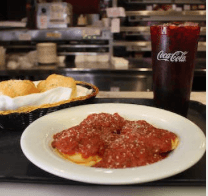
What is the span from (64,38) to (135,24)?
1611 millimetres

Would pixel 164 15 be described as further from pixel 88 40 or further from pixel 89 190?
pixel 89 190

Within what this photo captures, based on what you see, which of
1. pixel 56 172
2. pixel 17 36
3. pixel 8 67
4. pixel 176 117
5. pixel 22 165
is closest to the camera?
pixel 56 172

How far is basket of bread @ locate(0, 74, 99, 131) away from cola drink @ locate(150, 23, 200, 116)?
310 mm

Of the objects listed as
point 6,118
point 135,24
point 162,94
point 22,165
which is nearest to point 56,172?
point 22,165

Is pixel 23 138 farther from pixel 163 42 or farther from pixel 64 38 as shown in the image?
pixel 64 38

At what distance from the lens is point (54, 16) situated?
13.0ft

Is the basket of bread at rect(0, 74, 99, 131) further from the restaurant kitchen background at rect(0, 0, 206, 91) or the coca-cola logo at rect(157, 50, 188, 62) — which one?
the restaurant kitchen background at rect(0, 0, 206, 91)

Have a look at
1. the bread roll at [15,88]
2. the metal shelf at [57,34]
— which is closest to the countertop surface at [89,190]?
the bread roll at [15,88]

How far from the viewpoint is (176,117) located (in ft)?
3.17

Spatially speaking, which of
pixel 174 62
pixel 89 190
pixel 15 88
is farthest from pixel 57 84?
pixel 89 190

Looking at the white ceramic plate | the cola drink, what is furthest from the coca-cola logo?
the white ceramic plate

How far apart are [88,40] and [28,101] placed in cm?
313

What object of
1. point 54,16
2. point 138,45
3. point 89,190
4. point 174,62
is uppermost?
point 54,16

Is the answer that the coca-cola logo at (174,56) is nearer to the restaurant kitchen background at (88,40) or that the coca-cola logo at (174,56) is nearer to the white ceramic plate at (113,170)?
the white ceramic plate at (113,170)
